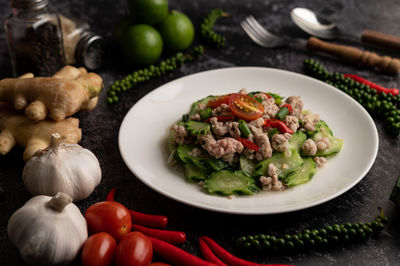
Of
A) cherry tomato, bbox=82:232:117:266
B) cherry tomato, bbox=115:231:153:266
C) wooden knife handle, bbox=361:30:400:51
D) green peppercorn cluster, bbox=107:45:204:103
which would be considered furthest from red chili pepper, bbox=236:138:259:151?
wooden knife handle, bbox=361:30:400:51

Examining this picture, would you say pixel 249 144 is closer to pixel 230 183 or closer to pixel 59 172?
pixel 230 183

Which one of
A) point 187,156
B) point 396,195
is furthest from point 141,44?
point 396,195

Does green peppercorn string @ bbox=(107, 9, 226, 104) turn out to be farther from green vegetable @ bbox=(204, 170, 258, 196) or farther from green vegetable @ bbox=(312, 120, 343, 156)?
green vegetable @ bbox=(312, 120, 343, 156)

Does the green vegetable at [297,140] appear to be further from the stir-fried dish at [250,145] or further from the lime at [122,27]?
the lime at [122,27]

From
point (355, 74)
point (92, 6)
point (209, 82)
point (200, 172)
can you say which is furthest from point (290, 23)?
point (200, 172)

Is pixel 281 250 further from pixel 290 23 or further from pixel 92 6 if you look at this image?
pixel 92 6
